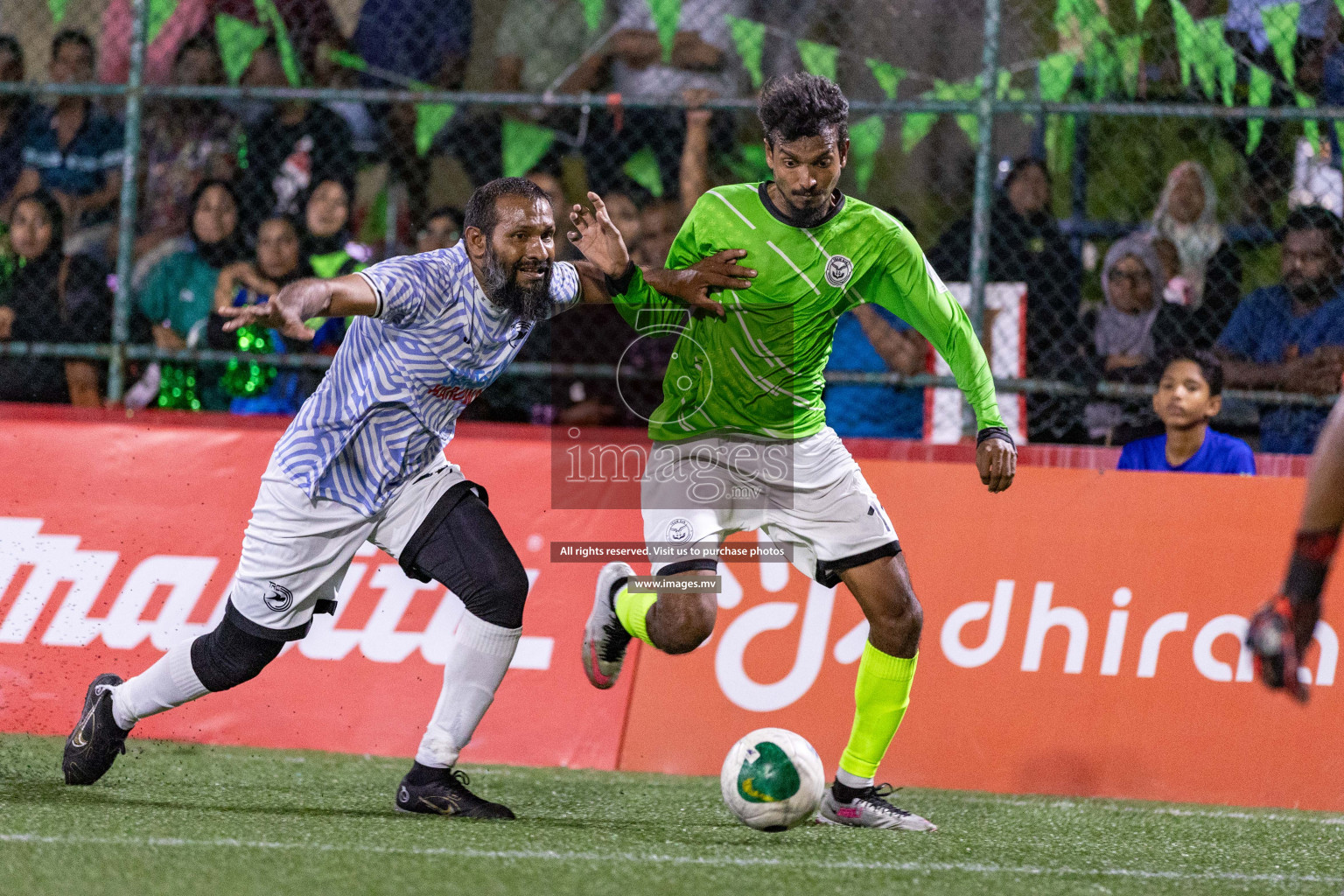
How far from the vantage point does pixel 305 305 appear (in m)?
4.28

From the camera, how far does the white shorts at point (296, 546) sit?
4895 mm

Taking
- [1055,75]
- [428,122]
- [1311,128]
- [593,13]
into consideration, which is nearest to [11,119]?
[428,122]

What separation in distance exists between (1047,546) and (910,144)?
10.2ft

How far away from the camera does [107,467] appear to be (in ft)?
20.9

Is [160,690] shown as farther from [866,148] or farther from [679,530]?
[866,148]

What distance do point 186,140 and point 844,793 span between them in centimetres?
543

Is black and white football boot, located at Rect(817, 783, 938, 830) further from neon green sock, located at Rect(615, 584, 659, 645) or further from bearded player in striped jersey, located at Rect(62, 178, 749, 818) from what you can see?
bearded player in striped jersey, located at Rect(62, 178, 749, 818)

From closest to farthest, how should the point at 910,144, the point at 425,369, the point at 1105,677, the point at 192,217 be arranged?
the point at 425,369, the point at 1105,677, the point at 192,217, the point at 910,144

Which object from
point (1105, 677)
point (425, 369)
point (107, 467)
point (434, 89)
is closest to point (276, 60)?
point (434, 89)

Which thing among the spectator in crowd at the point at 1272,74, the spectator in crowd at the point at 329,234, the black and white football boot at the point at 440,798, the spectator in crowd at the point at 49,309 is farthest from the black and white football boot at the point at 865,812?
the spectator in crowd at the point at 49,309

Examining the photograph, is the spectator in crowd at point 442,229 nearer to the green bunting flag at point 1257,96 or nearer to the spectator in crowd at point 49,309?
the spectator in crowd at point 49,309

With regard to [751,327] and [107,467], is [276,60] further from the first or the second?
[751,327]

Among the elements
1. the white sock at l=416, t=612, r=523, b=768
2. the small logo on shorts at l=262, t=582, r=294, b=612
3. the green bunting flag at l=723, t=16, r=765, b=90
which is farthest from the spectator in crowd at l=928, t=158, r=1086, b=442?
the small logo on shorts at l=262, t=582, r=294, b=612

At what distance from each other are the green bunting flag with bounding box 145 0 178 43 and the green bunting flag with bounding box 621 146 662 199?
2813 millimetres
